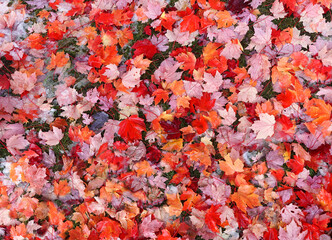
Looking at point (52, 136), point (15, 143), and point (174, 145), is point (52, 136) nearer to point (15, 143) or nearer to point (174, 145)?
point (15, 143)

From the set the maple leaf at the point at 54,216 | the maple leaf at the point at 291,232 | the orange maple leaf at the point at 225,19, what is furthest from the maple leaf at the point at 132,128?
the maple leaf at the point at 291,232

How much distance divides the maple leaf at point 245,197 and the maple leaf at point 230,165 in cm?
12

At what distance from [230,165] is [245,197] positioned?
0.80ft

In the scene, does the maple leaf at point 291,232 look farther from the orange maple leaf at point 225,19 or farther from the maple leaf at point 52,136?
the maple leaf at point 52,136

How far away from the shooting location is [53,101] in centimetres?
208

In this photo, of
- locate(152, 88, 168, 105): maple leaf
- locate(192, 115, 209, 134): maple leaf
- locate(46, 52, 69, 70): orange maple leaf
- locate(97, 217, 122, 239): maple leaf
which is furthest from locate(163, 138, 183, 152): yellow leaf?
locate(46, 52, 69, 70): orange maple leaf

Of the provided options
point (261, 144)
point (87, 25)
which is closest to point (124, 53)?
point (87, 25)

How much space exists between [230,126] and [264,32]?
0.75 m

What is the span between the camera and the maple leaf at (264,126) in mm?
1933

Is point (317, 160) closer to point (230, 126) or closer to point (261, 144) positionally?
point (261, 144)

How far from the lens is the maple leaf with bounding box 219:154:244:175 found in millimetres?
1916

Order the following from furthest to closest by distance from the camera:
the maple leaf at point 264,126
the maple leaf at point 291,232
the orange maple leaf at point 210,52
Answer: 1. the orange maple leaf at point 210,52
2. the maple leaf at point 264,126
3. the maple leaf at point 291,232

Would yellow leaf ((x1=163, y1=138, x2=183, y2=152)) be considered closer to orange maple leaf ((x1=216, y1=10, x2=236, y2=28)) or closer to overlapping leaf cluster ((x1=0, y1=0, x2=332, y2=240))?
overlapping leaf cluster ((x1=0, y1=0, x2=332, y2=240))

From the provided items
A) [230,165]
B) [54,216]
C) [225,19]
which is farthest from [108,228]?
[225,19]
